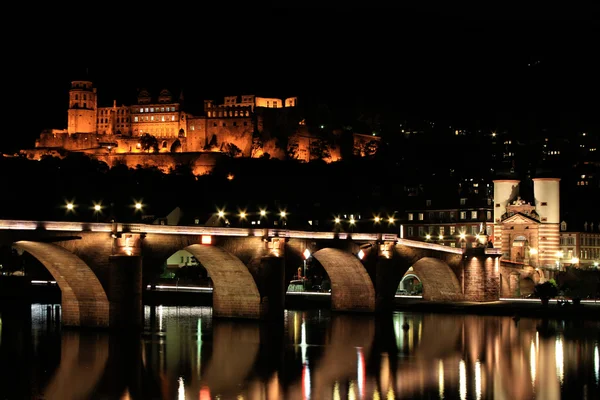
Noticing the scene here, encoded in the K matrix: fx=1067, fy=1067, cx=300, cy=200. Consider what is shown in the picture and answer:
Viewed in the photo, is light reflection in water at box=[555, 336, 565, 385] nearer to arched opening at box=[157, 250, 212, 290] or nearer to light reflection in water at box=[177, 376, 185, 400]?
light reflection in water at box=[177, 376, 185, 400]

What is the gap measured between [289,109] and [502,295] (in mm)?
91054

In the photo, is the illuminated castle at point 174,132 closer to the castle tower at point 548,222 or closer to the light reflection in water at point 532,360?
the castle tower at point 548,222

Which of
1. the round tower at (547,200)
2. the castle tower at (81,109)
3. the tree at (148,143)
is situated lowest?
the round tower at (547,200)

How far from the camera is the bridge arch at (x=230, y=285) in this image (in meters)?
58.1

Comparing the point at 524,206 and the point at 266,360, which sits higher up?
the point at 524,206

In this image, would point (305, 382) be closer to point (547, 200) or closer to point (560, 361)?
point (560, 361)

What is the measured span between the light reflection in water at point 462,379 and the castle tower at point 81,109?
128930 mm

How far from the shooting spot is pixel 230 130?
16488 centimetres

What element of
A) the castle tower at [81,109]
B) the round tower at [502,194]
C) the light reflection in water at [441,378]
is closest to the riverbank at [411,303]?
the round tower at [502,194]

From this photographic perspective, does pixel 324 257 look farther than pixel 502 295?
No

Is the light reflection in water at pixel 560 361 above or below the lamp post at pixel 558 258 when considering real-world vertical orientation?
below

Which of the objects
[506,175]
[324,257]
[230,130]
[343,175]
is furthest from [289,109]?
[324,257]

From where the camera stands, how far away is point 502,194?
278 feet

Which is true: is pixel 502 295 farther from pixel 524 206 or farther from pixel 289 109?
pixel 289 109
